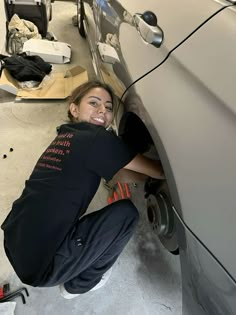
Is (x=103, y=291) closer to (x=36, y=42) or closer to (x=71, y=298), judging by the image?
(x=71, y=298)

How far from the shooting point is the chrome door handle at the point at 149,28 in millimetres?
848

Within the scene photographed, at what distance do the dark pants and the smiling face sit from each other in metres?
0.40

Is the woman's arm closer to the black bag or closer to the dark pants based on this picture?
the dark pants

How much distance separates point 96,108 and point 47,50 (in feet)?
7.05

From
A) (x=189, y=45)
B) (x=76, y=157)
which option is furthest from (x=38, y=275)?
(x=189, y=45)

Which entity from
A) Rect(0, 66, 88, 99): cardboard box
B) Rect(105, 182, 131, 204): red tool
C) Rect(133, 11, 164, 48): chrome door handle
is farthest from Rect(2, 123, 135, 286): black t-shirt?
Rect(0, 66, 88, 99): cardboard box

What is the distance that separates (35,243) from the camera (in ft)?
3.42

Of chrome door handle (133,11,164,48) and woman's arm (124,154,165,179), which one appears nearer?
chrome door handle (133,11,164,48)

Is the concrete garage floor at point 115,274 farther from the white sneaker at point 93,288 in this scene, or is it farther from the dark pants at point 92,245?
the dark pants at point 92,245

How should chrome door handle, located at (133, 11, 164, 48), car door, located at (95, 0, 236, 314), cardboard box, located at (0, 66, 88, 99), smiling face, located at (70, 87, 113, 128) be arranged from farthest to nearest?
cardboard box, located at (0, 66, 88, 99) < smiling face, located at (70, 87, 113, 128) < chrome door handle, located at (133, 11, 164, 48) < car door, located at (95, 0, 236, 314)

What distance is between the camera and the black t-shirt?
1.04m

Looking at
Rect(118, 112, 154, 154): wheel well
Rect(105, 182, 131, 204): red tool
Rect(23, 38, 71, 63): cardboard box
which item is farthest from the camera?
Rect(23, 38, 71, 63): cardboard box

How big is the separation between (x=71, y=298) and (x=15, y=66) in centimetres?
213

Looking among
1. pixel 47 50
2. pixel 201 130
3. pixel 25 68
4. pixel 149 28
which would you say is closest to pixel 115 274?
pixel 201 130
